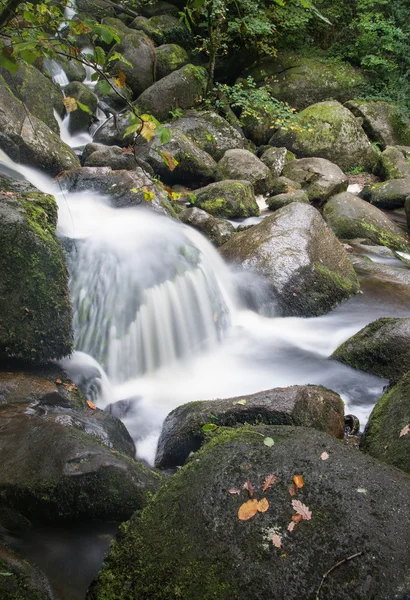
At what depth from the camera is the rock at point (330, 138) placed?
14.1 meters

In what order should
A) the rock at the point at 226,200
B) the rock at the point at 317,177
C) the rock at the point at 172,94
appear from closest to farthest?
the rock at the point at 226,200, the rock at the point at 317,177, the rock at the point at 172,94

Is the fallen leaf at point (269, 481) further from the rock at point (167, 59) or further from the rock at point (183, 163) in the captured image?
the rock at point (167, 59)

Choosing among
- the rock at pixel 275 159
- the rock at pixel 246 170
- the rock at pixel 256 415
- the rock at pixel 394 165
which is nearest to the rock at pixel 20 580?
the rock at pixel 256 415

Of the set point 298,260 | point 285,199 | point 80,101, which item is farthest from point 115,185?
point 80,101

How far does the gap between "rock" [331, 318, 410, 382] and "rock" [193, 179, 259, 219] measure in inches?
197

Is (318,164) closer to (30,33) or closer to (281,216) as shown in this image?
(281,216)

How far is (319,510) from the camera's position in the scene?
183cm

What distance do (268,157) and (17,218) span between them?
9.87 meters

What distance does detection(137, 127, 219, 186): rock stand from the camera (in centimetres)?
983

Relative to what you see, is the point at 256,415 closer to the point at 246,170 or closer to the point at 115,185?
the point at 115,185

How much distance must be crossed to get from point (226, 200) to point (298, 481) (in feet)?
26.2

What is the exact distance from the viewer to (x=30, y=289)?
12.8ft

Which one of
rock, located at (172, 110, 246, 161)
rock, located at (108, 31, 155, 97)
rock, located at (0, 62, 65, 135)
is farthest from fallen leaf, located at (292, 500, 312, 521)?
rock, located at (108, 31, 155, 97)

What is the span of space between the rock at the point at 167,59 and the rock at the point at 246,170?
558cm
